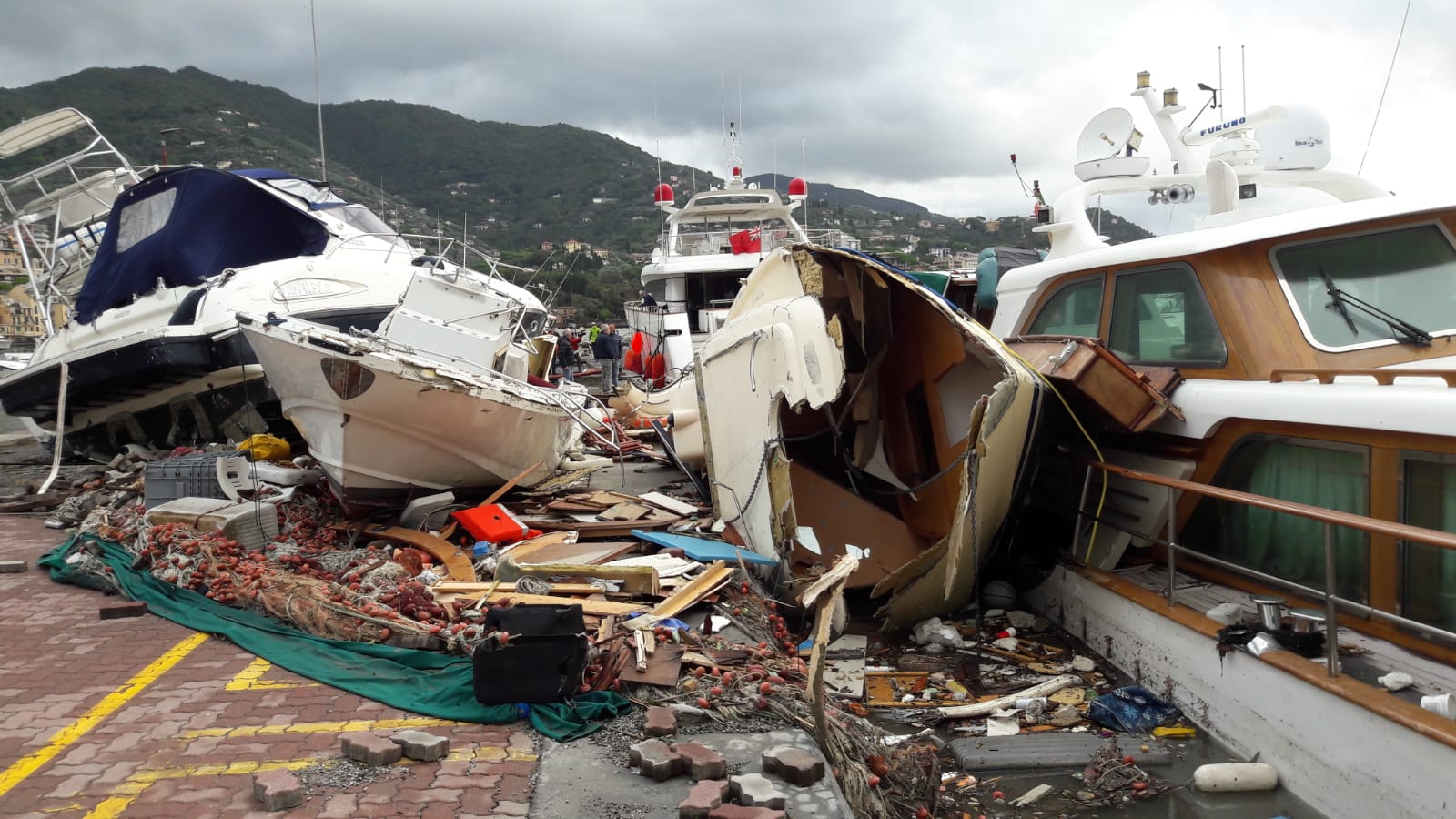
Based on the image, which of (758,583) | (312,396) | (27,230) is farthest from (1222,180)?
(27,230)

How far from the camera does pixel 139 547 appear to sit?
6.42 m

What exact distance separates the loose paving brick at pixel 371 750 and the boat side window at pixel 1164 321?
4.77 meters

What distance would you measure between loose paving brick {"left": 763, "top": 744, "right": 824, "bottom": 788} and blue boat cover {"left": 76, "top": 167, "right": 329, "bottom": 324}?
30.8ft

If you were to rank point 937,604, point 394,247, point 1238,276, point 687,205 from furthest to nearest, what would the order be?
point 687,205
point 394,247
point 937,604
point 1238,276

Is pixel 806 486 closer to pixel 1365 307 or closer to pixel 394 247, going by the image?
pixel 1365 307

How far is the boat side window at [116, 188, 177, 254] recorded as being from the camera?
10742 mm

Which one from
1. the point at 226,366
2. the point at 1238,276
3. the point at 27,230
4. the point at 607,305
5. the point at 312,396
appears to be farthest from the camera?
the point at 607,305

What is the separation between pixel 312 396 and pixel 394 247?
4.29 meters

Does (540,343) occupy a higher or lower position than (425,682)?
higher

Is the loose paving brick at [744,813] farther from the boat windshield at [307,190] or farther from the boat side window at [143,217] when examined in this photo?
the boat side window at [143,217]

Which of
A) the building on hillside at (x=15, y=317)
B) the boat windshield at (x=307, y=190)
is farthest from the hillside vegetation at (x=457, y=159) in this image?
the boat windshield at (x=307, y=190)

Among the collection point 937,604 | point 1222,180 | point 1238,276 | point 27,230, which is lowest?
point 937,604

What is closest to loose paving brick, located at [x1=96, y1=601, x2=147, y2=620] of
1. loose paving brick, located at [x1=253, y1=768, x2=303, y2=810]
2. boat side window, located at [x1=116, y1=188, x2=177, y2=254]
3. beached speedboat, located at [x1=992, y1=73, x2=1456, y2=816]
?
loose paving brick, located at [x1=253, y1=768, x2=303, y2=810]

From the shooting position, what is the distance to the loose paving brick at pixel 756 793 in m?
3.20
